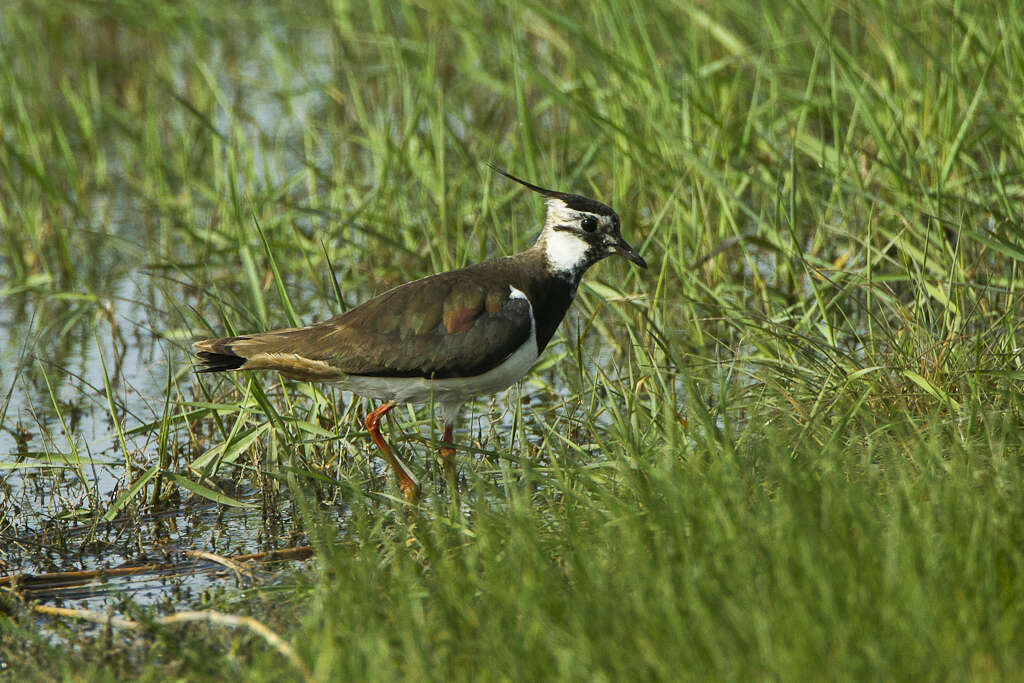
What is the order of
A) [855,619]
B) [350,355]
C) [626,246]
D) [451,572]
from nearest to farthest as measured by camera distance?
[855,619]
[451,572]
[350,355]
[626,246]

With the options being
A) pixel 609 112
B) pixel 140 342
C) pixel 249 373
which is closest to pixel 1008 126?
pixel 609 112

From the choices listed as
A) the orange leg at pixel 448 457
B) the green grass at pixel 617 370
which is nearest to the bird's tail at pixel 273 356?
the green grass at pixel 617 370

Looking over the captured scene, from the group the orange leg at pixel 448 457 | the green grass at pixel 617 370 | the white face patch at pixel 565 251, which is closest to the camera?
the green grass at pixel 617 370

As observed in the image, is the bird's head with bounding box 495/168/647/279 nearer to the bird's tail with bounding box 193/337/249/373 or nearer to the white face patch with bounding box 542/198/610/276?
the white face patch with bounding box 542/198/610/276

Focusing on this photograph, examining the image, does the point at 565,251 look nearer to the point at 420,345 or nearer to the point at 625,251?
the point at 625,251

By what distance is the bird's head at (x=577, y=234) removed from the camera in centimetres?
514

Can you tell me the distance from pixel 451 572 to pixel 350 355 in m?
1.51

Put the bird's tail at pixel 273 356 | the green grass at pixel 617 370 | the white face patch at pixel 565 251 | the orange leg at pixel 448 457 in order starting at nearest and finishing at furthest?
the green grass at pixel 617 370
the orange leg at pixel 448 457
the bird's tail at pixel 273 356
the white face patch at pixel 565 251

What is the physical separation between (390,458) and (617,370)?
116 centimetres

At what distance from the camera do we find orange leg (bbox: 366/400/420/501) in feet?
15.7

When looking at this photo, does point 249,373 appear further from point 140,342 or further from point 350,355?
point 140,342

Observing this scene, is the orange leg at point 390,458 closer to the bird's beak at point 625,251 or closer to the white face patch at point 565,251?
the white face patch at point 565,251

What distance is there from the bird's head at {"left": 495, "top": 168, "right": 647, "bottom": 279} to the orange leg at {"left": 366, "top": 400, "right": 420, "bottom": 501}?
86cm

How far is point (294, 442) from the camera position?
189 inches
